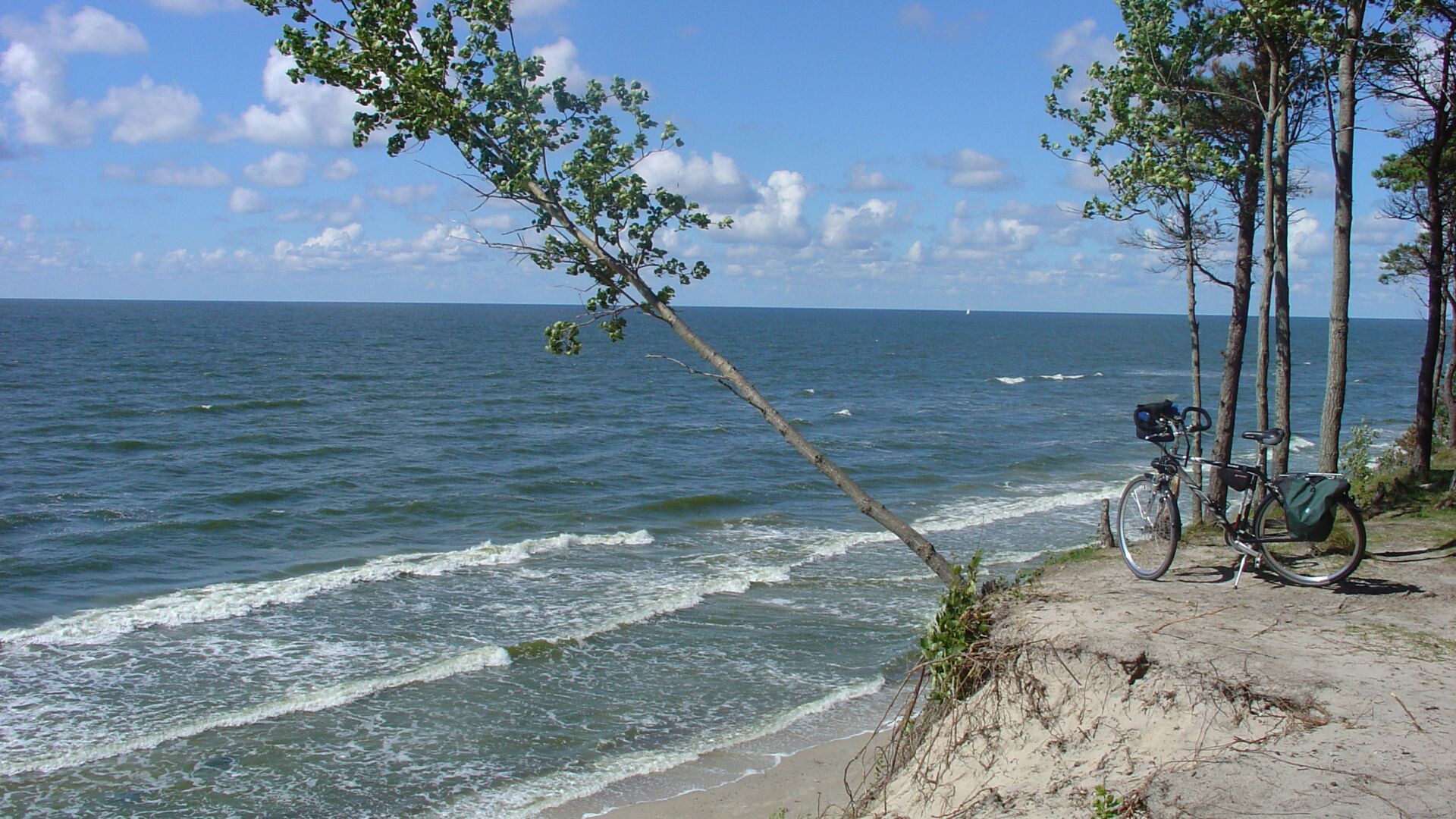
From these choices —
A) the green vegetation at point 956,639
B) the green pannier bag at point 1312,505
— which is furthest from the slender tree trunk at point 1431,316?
the green vegetation at point 956,639

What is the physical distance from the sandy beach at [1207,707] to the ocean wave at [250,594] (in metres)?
13.0

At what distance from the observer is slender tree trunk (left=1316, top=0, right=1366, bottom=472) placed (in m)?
10.5

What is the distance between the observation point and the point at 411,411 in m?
43.4

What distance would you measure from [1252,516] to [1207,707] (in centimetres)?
A: 278

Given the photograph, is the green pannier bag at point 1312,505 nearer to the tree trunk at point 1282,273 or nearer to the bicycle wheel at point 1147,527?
the bicycle wheel at point 1147,527

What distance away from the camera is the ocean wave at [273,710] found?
36.3ft

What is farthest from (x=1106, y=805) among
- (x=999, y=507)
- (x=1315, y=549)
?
(x=999, y=507)

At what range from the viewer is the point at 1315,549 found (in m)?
8.77

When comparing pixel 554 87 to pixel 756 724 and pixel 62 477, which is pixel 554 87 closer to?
pixel 756 724

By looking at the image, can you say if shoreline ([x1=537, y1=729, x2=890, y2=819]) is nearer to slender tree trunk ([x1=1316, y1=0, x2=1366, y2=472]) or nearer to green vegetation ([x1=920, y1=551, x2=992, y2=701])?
green vegetation ([x1=920, y1=551, x2=992, y2=701])

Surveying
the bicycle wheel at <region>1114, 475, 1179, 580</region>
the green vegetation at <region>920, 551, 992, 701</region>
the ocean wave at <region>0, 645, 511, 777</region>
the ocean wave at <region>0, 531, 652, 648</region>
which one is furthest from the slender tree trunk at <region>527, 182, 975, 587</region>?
the ocean wave at <region>0, 531, 652, 648</region>

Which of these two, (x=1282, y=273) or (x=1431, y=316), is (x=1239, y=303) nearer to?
(x=1282, y=273)

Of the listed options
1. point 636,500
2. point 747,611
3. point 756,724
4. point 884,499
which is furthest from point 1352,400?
point 756,724

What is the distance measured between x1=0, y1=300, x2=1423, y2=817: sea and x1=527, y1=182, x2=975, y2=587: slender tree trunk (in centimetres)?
374
